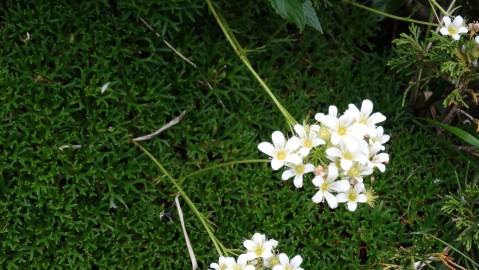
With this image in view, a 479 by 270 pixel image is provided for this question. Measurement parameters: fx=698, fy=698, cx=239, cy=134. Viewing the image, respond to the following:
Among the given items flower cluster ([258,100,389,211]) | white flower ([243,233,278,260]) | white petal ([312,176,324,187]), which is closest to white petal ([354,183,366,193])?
flower cluster ([258,100,389,211])

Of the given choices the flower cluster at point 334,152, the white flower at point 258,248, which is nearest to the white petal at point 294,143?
the flower cluster at point 334,152

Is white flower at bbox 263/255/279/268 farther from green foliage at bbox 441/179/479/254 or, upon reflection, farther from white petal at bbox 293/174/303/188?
green foliage at bbox 441/179/479/254

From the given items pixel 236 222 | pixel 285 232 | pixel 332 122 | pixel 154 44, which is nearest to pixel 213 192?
pixel 236 222

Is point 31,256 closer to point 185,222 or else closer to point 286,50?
point 185,222

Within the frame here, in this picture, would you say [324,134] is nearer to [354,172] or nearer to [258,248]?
[354,172]

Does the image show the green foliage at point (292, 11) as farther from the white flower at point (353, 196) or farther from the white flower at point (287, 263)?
the white flower at point (287, 263)


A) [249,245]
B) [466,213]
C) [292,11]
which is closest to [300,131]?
[249,245]
